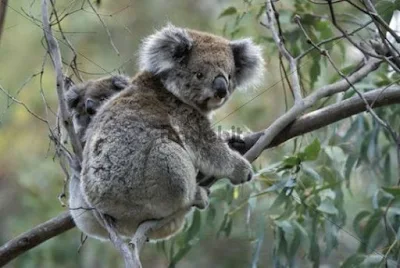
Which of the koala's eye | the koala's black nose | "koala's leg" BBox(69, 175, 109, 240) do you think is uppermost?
the koala's eye

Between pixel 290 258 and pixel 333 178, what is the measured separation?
646mm

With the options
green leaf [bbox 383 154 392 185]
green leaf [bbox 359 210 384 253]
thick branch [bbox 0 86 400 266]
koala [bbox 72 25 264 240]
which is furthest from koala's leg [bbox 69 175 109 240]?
green leaf [bbox 383 154 392 185]

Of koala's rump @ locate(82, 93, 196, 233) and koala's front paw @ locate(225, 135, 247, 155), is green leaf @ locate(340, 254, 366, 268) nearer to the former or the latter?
koala's front paw @ locate(225, 135, 247, 155)

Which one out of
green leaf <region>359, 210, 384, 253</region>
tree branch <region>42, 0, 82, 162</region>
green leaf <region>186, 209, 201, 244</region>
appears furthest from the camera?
green leaf <region>186, 209, 201, 244</region>

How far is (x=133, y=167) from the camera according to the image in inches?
122

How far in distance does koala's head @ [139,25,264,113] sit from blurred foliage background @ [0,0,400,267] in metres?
0.11

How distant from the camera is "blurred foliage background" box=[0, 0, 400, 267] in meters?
3.87

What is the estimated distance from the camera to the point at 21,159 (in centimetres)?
685

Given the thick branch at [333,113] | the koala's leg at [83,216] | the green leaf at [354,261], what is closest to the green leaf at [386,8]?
the thick branch at [333,113]

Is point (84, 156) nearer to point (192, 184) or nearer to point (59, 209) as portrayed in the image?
point (192, 184)

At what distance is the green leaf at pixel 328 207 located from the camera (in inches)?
156

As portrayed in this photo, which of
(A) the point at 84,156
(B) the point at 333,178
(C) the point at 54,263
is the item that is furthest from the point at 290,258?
(C) the point at 54,263

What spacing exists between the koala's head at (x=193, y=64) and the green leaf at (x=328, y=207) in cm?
73

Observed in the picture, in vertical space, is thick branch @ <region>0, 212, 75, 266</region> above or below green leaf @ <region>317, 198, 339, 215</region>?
above
